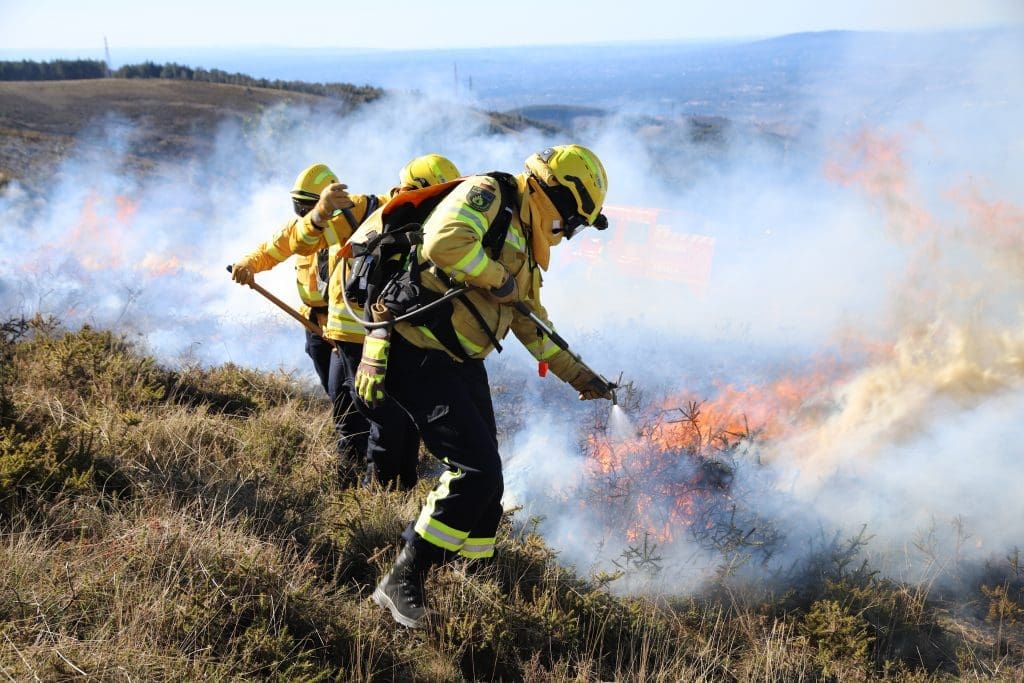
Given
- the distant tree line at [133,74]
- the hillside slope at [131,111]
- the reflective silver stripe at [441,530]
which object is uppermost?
the distant tree line at [133,74]

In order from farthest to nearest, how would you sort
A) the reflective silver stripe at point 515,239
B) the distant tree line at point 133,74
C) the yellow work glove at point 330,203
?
1. the distant tree line at point 133,74
2. the yellow work glove at point 330,203
3. the reflective silver stripe at point 515,239

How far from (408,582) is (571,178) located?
167cm

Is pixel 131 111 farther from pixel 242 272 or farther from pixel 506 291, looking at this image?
pixel 506 291

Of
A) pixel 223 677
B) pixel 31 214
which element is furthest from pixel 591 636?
pixel 31 214

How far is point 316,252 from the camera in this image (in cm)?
412

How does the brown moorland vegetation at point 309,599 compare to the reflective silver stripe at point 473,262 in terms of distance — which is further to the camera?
the reflective silver stripe at point 473,262

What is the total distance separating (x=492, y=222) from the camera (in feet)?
9.14

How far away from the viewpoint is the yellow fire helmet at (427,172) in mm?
4121

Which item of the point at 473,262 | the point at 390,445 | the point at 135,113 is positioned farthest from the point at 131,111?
the point at 473,262

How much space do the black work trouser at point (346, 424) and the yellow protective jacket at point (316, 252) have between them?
0.27 m

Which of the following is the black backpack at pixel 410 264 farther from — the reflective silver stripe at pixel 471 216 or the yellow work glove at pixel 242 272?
the yellow work glove at pixel 242 272

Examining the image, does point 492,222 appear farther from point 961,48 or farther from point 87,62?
point 87,62

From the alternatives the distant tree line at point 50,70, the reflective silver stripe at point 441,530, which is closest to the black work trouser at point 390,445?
the reflective silver stripe at point 441,530

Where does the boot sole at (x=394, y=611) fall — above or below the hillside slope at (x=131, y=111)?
below
